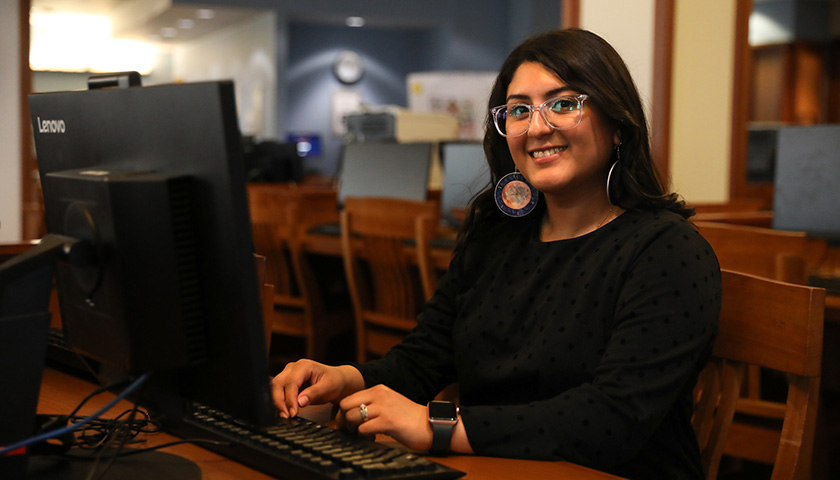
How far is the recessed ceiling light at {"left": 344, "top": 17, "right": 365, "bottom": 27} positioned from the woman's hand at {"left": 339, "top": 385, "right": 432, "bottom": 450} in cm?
1022

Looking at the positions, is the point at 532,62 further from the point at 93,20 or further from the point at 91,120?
the point at 93,20

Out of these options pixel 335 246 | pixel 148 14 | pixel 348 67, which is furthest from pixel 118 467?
pixel 348 67

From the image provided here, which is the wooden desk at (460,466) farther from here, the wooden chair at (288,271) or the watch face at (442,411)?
the wooden chair at (288,271)

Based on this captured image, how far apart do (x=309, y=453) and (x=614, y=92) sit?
0.70 metres

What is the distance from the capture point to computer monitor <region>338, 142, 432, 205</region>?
372 cm

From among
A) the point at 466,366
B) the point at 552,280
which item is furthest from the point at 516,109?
the point at 466,366

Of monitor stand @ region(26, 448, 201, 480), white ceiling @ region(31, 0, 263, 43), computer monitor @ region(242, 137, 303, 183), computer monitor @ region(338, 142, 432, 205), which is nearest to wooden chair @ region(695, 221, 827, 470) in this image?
monitor stand @ region(26, 448, 201, 480)

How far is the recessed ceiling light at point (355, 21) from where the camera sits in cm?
1082

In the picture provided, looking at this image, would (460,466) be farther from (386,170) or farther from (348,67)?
(348,67)

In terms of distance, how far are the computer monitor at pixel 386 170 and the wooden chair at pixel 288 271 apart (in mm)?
273

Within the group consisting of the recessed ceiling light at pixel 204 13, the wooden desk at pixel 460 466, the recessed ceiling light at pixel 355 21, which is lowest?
the wooden desk at pixel 460 466

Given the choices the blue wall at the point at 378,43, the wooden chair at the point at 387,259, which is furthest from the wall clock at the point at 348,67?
the wooden chair at the point at 387,259

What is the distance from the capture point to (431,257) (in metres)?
2.79

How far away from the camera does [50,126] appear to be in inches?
35.6
